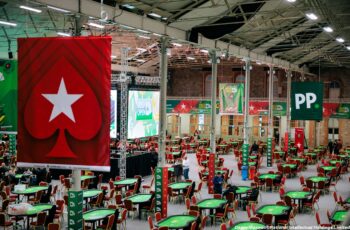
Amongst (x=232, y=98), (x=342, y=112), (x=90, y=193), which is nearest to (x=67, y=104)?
(x=90, y=193)

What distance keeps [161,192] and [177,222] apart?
9.63 feet

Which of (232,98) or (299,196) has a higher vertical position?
(232,98)

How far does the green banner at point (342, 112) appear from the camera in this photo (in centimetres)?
3269

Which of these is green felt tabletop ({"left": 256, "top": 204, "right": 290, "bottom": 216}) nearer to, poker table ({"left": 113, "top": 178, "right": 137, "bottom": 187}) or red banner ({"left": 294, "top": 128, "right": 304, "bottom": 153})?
poker table ({"left": 113, "top": 178, "right": 137, "bottom": 187})

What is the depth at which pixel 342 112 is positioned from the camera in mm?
33094

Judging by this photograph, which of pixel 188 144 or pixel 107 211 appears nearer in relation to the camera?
pixel 107 211

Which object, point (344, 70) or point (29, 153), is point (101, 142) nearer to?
point (29, 153)

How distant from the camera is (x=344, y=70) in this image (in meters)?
36.8

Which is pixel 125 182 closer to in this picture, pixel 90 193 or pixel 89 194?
pixel 90 193

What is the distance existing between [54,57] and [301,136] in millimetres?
26559

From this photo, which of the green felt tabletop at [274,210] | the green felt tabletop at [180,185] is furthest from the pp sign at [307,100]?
the green felt tabletop at [180,185]

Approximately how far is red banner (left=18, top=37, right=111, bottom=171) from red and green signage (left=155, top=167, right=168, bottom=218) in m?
8.99

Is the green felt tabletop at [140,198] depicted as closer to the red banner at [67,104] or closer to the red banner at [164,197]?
the red banner at [164,197]

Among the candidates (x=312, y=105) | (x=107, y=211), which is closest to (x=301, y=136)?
(x=312, y=105)
